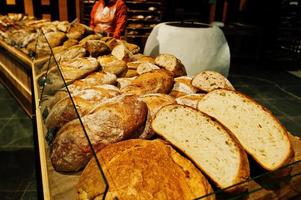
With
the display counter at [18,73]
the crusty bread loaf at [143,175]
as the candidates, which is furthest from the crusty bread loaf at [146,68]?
the display counter at [18,73]

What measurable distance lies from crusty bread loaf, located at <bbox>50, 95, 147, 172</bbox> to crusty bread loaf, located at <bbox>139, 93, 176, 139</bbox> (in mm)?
55

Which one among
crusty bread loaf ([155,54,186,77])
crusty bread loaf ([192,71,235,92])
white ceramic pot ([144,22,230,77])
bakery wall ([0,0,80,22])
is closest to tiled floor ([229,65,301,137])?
white ceramic pot ([144,22,230,77])

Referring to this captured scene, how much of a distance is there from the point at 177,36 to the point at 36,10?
17.1ft

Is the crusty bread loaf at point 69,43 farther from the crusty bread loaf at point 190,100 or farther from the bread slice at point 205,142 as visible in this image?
the bread slice at point 205,142

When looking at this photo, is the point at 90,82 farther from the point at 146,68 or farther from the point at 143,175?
the point at 143,175

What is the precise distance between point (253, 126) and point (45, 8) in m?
7.12

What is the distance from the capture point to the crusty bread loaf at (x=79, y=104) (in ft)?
5.11

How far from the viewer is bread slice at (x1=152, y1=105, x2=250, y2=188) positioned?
1.17 meters

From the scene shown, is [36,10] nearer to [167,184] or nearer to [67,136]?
[67,136]

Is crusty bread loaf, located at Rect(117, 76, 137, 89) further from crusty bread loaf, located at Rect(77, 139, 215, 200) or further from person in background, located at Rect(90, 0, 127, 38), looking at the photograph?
person in background, located at Rect(90, 0, 127, 38)

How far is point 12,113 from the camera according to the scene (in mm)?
4266

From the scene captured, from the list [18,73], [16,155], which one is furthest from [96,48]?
[18,73]

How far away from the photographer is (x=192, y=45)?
3385 mm

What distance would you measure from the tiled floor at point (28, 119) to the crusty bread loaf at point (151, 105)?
5.75 ft
